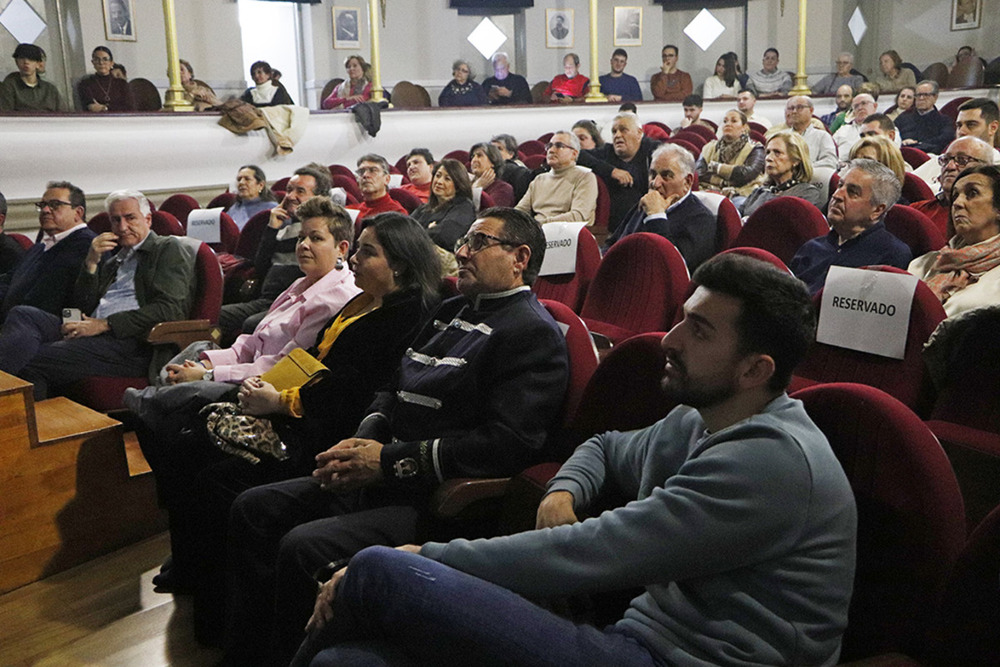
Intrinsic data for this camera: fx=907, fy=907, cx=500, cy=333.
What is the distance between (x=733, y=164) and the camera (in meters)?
4.99

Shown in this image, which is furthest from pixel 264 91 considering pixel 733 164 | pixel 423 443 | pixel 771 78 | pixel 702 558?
pixel 702 558

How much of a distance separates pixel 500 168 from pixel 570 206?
27.6 inches

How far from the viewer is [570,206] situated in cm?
440

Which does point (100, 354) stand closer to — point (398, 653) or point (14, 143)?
point (398, 653)

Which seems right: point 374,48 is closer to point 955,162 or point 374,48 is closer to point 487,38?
point 487,38

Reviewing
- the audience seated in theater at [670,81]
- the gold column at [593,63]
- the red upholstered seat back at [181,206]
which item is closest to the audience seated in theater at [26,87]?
the red upholstered seat back at [181,206]

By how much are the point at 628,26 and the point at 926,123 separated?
5.56 meters

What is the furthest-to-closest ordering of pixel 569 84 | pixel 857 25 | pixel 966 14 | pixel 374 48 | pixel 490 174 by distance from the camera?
1. pixel 857 25
2. pixel 966 14
3. pixel 569 84
4. pixel 374 48
5. pixel 490 174

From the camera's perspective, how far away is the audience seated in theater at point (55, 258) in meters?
3.31

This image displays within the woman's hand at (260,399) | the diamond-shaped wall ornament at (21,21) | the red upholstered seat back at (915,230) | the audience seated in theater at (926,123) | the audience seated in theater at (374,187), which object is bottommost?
the woman's hand at (260,399)

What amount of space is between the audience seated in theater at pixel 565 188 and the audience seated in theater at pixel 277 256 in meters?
1.05

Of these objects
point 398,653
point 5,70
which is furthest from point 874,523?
point 5,70

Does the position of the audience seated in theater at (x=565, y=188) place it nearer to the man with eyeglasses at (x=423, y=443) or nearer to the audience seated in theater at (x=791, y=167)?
the audience seated in theater at (x=791, y=167)

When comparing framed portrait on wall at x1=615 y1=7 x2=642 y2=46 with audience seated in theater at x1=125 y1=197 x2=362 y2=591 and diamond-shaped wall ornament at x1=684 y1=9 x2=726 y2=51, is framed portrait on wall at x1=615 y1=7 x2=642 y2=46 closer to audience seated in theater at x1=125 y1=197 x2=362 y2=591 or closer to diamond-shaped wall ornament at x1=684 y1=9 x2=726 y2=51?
diamond-shaped wall ornament at x1=684 y1=9 x2=726 y2=51
